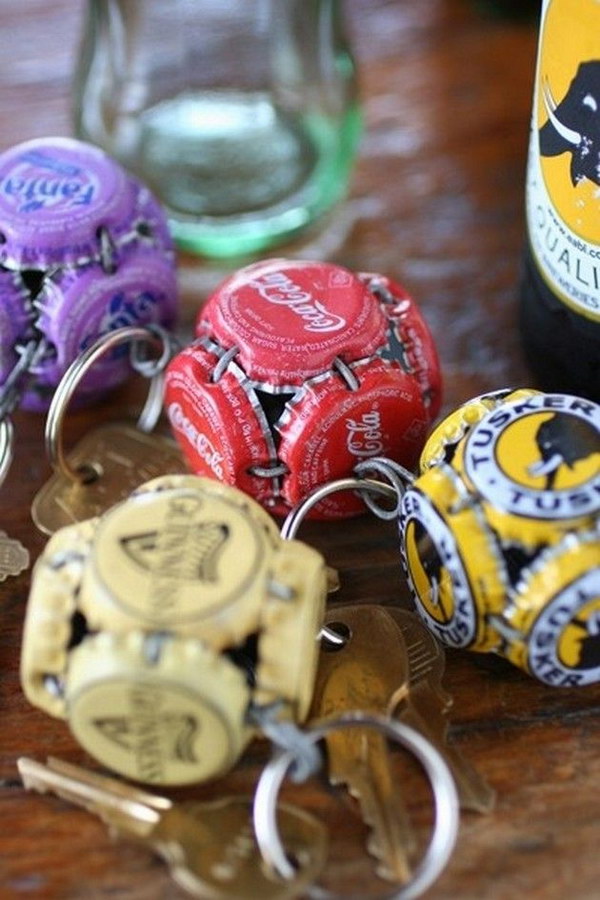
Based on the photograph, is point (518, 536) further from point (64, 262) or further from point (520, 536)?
point (64, 262)

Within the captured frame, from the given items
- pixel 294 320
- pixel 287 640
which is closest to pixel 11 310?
pixel 294 320

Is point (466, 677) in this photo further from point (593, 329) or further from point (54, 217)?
point (54, 217)

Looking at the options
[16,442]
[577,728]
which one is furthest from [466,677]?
[16,442]

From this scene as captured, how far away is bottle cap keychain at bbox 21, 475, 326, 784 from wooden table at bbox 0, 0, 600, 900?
0.19ft

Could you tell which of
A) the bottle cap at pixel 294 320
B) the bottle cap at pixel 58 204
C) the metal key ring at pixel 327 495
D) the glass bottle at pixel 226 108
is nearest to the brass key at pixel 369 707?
the metal key ring at pixel 327 495

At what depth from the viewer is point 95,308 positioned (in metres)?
0.66

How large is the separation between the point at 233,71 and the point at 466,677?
50 centimetres

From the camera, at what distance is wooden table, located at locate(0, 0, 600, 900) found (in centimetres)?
54

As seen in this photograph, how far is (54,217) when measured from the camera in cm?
65

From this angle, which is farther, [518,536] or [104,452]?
[104,452]

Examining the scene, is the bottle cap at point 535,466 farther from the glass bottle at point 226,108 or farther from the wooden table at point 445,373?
the glass bottle at point 226,108

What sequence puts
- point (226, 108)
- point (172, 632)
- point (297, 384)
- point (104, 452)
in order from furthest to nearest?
point (226, 108) < point (104, 452) < point (297, 384) < point (172, 632)

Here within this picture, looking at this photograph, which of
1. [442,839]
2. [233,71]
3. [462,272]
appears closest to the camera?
[442,839]

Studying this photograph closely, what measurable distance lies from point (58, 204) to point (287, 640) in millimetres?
276
